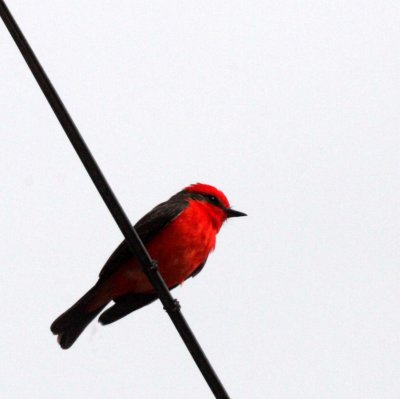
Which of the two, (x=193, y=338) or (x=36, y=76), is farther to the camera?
(x=193, y=338)

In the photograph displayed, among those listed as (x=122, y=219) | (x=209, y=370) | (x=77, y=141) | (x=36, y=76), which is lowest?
(x=209, y=370)

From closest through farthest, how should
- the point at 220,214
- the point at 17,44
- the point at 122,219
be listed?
the point at 17,44
the point at 122,219
the point at 220,214

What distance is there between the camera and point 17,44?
3.26 meters

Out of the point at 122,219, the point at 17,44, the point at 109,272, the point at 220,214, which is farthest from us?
the point at 220,214

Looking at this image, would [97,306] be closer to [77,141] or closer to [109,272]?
[109,272]

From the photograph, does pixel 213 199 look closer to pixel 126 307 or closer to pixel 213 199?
pixel 213 199

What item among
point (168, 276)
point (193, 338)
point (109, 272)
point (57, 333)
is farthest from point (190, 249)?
point (193, 338)

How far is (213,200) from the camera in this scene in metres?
7.26

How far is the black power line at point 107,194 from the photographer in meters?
3.25

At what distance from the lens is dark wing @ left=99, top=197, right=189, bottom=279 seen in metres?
6.29

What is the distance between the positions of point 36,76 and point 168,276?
11.0 feet

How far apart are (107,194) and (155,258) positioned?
282 cm

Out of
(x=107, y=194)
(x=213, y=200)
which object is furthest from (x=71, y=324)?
(x=107, y=194)

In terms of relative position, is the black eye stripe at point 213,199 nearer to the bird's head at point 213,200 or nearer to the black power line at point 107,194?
the bird's head at point 213,200
